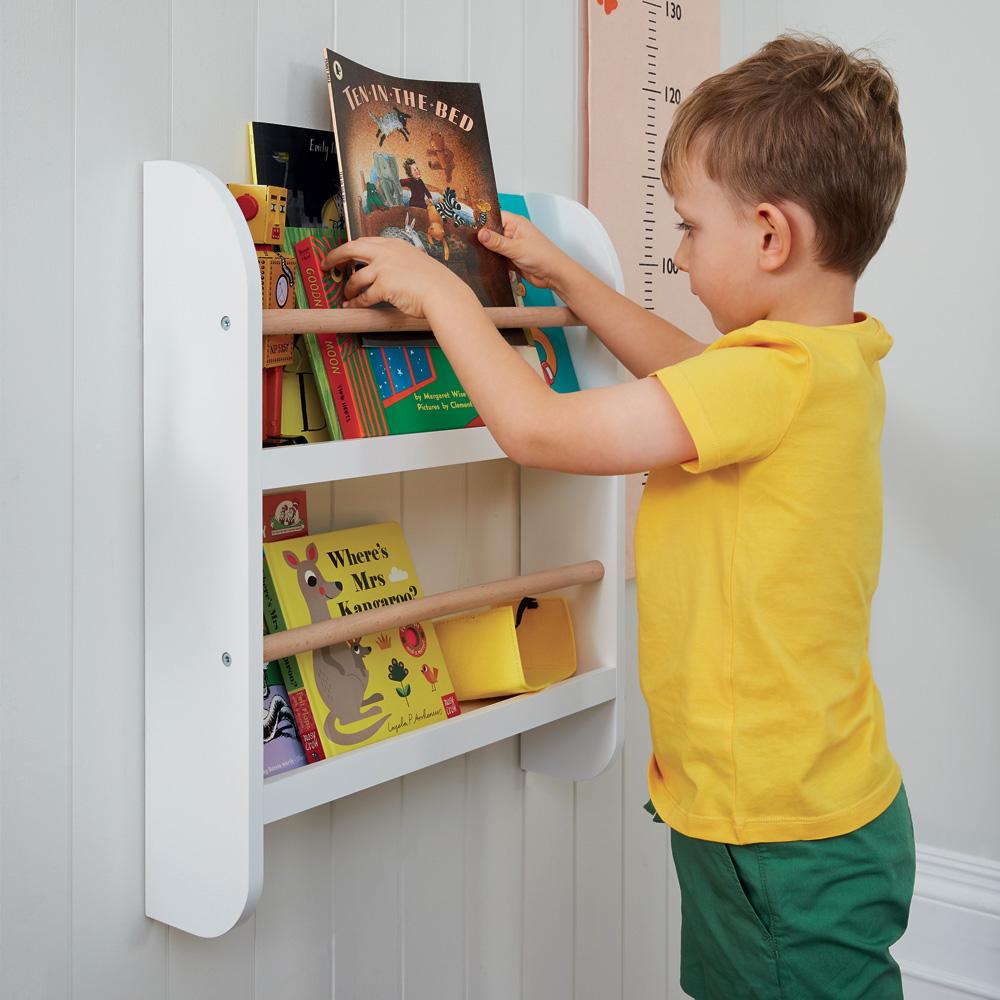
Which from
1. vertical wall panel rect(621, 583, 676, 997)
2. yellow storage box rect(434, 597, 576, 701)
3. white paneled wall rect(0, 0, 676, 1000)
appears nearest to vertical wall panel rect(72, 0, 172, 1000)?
white paneled wall rect(0, 0, 676, 1000)

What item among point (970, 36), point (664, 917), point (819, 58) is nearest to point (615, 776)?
point (664, 917)

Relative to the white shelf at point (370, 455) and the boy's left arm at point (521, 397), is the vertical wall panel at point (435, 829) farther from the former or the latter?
the boy's left arm at point (521, 397)

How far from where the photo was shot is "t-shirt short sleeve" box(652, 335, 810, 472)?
2.90 ft

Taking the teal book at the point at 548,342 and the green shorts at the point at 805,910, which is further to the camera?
the teal book at the point at 548,342

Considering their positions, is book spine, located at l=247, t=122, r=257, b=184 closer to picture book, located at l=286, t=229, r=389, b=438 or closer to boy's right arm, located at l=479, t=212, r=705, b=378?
picture book, located at l=286, t=229, r=389, b=438

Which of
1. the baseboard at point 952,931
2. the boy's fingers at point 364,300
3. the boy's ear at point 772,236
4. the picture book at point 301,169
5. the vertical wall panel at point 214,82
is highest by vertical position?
the vertical wall panel at point 214,82

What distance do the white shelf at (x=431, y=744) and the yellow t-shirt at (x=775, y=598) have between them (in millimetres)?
147

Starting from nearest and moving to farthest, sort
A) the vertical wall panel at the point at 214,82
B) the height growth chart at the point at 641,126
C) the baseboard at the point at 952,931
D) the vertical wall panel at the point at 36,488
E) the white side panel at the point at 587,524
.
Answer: the vertical wall panel at the point at 36,488, the vertical wall panel at the point at 214,82, the white side panel at the point at 587,524, the height growth chart at the point at 641,126, the baseboard at the point at 952,931

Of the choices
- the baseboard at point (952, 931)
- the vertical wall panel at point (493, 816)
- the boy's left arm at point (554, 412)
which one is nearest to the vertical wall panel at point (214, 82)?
the boy's left arm at point (554, 412)

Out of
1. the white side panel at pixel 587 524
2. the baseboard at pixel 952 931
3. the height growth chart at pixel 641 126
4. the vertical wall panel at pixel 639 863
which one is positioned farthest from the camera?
the baseboard at pixel 952 931

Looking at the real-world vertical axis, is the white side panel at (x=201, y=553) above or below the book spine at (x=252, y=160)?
below

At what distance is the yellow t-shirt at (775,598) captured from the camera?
0.94 meters

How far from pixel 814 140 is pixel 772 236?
0.08 m

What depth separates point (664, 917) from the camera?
1645 millimetres
